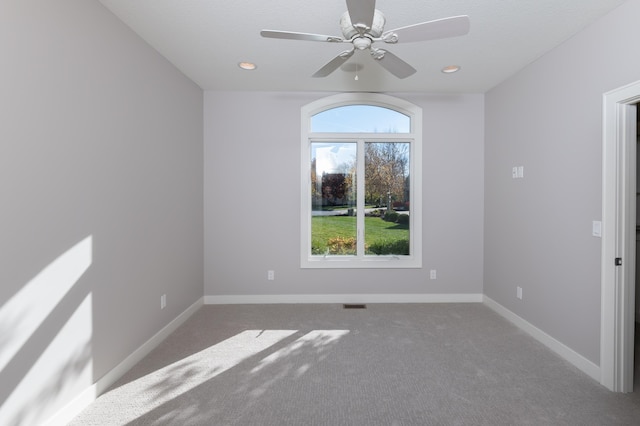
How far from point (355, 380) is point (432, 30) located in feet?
7.79

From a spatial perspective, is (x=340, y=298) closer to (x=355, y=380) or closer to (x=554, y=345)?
(x=355, y=380)

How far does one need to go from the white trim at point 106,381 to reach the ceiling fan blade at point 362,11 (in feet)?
9.22

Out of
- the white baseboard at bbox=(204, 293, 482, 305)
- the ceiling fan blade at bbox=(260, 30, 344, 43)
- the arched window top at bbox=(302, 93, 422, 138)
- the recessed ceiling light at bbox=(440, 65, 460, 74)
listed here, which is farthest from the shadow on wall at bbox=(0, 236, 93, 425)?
the recessed ceiling light at bbox=(440, 65, 460, 74)

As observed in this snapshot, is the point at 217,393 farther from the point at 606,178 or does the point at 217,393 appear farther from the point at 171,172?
the point at 606,178

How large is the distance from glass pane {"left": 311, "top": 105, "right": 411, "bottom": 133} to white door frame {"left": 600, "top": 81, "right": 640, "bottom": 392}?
7.11 ft

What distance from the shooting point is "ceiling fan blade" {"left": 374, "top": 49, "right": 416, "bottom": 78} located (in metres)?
2.03

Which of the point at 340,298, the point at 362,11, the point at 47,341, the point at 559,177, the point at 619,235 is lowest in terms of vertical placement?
the point at 340,298

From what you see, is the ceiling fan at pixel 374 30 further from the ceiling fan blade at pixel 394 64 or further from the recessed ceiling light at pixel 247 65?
the recessed ceiling light at pixel 247 65

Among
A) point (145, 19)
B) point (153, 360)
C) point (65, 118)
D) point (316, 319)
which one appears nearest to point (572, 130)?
point (316, 319)

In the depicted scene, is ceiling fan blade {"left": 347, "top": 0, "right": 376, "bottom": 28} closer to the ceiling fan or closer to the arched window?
the ceiling fan

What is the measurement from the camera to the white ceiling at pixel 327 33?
2137 millimetres

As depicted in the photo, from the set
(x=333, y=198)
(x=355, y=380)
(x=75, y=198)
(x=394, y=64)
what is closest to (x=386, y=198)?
(x=333, y=198)

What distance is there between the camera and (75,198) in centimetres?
187

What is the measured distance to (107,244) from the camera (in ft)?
7.08
